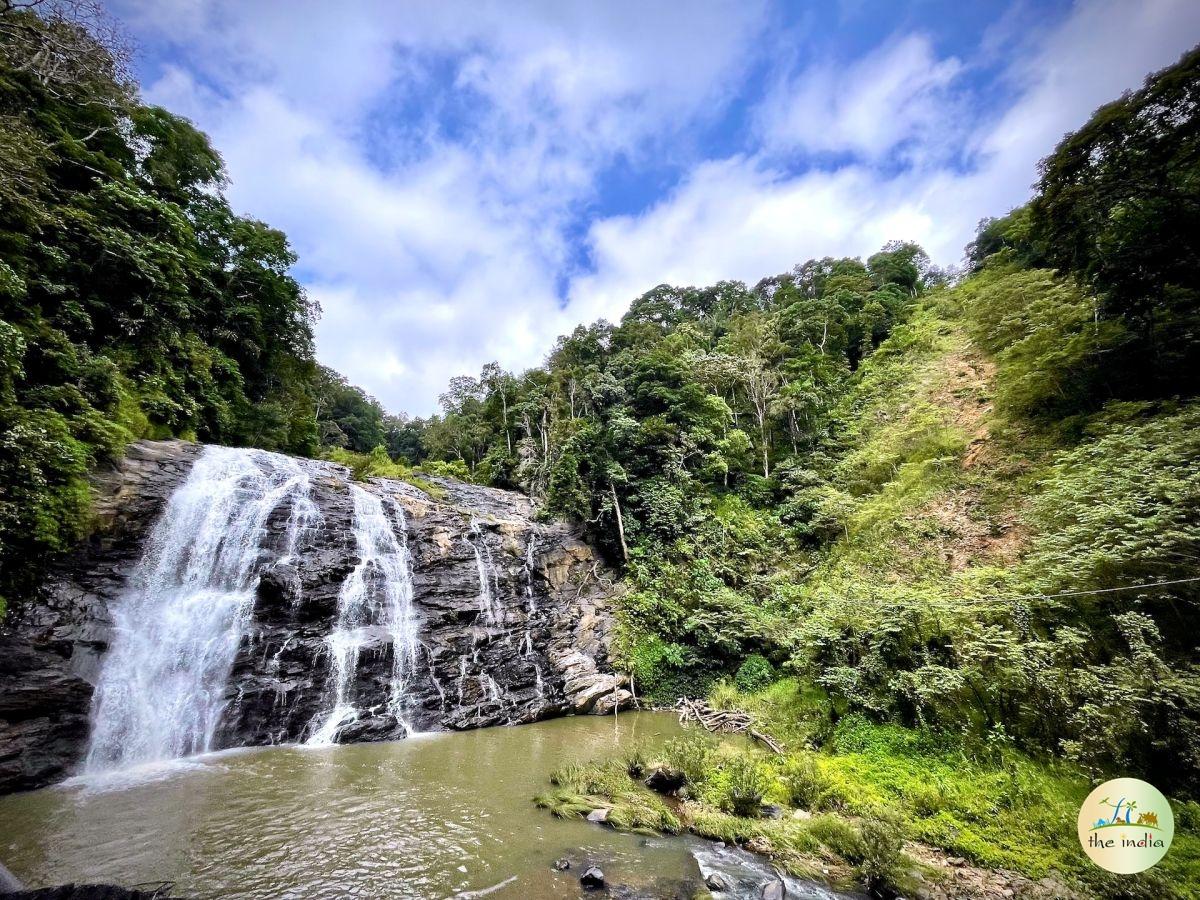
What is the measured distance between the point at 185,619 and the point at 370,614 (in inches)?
155

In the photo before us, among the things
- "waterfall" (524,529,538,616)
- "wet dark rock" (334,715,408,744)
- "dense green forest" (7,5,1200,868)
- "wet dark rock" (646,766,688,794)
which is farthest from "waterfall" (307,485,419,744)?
"wet dark rock" (646,766,688,794)

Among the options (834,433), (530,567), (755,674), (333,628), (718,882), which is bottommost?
(718,882)

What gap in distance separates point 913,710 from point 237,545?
51.2ft

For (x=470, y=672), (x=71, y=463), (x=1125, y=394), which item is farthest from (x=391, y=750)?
(x=1125, y=394)

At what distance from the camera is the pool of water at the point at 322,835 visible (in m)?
4.55

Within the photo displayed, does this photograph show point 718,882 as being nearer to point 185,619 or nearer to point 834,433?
point 185,619

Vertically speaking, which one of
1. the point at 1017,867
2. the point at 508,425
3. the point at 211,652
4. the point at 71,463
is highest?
the point at 508,425

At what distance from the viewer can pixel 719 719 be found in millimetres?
11906

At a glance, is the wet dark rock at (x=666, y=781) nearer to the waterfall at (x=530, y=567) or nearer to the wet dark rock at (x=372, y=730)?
the wet dark rock at (x=372, y=730)

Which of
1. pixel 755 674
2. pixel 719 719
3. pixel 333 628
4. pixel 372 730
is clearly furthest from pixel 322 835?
pixel 755 674

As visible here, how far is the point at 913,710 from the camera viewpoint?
8117 millimetres

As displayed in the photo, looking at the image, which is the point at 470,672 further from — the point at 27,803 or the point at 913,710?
the point at 913,710

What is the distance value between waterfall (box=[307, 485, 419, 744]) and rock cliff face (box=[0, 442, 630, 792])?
145 millimetres

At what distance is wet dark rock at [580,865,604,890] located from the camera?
181 inches
